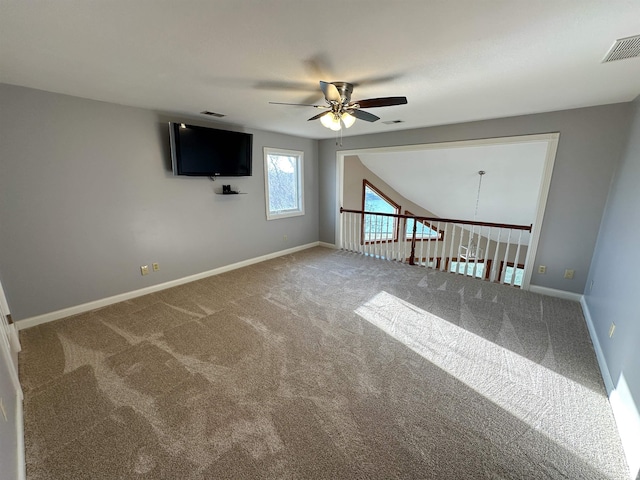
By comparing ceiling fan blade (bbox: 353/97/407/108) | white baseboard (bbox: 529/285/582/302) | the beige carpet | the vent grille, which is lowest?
the beige carpet

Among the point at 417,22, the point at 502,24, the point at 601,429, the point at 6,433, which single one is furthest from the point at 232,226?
the point at 601,429

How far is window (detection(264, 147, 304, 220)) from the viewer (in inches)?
190

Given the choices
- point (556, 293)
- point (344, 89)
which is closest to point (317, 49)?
point (344, 89)

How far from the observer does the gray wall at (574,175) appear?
295 centimetres

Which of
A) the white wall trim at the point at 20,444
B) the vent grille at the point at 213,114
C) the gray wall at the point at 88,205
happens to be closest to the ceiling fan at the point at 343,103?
the vent grille at the point at 213,114

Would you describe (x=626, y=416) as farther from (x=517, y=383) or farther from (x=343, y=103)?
(x=343, y=103)

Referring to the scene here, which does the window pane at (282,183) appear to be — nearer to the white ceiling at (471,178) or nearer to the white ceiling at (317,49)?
the white ceiling at (471,178)

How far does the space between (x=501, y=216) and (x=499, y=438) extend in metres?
5.44

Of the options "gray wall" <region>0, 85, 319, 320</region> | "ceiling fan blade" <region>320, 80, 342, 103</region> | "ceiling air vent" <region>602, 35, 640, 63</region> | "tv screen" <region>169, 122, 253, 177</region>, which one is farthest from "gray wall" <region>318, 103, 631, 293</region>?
"gray wall" <region>0, 85, 319, 320</region>

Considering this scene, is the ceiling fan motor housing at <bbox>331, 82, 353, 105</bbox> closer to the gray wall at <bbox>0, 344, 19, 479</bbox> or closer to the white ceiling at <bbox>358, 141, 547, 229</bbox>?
the white ceiling at <bbox>358, 141, 547, 229</bbox>

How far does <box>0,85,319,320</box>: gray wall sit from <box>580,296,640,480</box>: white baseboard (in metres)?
4.47

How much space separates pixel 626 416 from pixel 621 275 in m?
1.16

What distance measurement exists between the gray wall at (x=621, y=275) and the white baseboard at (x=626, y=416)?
2.0 inches

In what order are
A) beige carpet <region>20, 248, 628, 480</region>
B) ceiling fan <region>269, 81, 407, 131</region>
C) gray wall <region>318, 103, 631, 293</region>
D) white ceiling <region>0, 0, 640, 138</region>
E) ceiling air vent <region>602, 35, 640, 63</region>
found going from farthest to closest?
gray wall <region>318, 103, 631, 293</region> < ceiling fan <region>269, 81, 407, 131</region> < ceiling air vent <region>602, 35, 640, 63</region> < beige carpet <region>20, 248, 628, 480</region> < white ceiling <region>0, 0, 640, 138</region>
